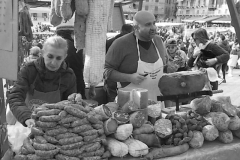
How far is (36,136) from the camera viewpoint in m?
1.64

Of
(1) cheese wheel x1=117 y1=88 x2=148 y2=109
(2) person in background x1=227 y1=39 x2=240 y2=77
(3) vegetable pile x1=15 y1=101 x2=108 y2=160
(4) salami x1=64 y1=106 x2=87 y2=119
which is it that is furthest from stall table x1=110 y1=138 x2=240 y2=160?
(2) person in background x1=227 y1=39 x2=240 y2=77

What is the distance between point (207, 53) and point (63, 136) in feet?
11.7

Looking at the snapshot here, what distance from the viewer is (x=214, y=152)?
2035 mm

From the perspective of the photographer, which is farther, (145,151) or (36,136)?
(145,151)

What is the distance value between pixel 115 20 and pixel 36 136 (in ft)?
13.8

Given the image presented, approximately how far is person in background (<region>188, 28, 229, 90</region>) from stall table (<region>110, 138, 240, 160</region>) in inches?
92.4

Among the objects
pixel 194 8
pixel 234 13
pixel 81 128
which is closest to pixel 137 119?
pixel 81 128

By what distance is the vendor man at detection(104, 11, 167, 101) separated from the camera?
2.86 m

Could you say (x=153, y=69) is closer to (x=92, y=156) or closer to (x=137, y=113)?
(x=137, y=113)

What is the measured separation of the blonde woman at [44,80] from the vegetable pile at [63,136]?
414 mm

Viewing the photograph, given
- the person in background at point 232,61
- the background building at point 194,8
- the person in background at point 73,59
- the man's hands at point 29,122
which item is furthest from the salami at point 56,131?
the background building at point 194,8

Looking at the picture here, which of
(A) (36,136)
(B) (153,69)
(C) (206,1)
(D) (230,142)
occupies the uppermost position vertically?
(C) (206,1)

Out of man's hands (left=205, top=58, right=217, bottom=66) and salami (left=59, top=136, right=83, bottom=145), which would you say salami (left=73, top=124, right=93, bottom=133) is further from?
man's hands (left=205, top=58, right=217, bottom=66)

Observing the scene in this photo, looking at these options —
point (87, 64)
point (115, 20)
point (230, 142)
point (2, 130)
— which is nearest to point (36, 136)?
point (2, 130)
